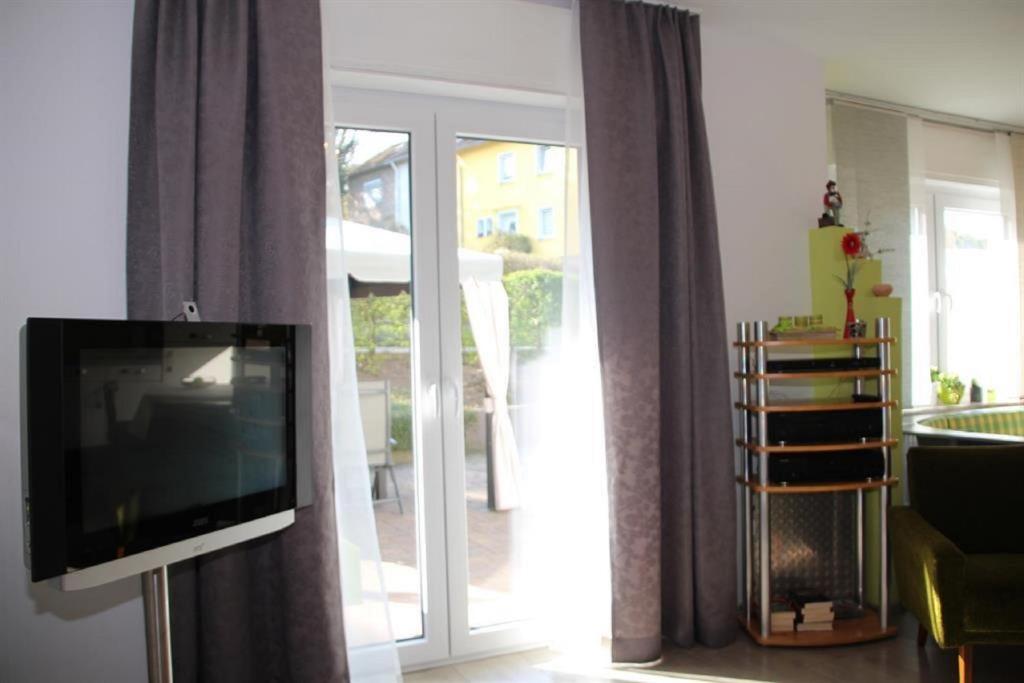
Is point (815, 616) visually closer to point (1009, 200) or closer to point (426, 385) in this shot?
point (426, 385)

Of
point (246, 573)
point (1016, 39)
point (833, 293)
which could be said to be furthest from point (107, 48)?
point (1016, 39)

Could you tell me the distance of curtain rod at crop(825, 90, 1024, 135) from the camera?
4.30 meters

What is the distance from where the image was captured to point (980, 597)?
254 centimetres

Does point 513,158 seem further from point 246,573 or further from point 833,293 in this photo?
point 246,573

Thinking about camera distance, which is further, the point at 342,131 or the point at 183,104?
the point at 342,131

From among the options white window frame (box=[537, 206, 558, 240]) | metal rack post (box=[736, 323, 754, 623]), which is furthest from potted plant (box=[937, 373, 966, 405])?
white window frame (box=[537, 206, 558, 240])

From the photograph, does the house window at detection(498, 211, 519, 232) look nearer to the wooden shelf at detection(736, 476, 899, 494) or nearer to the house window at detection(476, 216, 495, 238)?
the house window at detection(476, 216, 495, 238)

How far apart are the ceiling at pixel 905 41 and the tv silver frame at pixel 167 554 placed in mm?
2632

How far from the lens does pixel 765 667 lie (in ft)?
9.60

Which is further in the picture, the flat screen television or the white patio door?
the white patio door

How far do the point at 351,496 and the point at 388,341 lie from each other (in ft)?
2.15

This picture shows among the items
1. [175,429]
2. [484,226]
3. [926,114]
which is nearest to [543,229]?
[484,226]

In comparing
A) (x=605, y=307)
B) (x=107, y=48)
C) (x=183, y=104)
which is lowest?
(x=605, y=307)

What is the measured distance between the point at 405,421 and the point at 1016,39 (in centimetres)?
343
